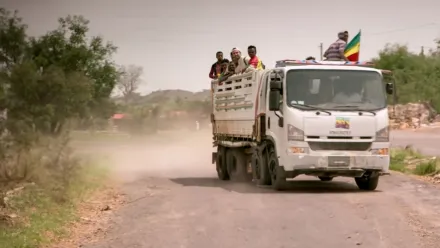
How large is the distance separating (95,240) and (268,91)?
6.70 meters

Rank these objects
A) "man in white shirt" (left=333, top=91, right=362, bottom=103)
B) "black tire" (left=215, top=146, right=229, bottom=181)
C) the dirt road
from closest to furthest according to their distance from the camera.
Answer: the dirt road, "man in white shirt" (left=333, top=91, right=362, bottom=103), "black tire" (left=215, top=146, right=229, bottom=181)

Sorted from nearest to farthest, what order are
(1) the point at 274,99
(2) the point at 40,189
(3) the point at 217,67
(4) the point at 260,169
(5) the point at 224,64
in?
(2) the point at 40,189 < (1) the point at 274,99 < (4) the point at 260,169 < (5) the point at 224,64 < (3) the point at 217,67

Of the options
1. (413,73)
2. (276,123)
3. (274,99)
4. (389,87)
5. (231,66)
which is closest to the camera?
(274,99)

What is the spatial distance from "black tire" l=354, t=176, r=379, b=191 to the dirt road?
214mm

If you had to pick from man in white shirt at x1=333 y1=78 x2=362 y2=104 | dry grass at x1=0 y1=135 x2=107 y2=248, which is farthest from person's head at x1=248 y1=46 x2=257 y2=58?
dry grass at x1=0 y1=135 x2=107 y2=248

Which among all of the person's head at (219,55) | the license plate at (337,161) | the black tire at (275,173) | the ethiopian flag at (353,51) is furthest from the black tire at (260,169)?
the person's head at (219,55)

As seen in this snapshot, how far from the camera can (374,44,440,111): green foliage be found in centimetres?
7225

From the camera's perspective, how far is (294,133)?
51.6ft

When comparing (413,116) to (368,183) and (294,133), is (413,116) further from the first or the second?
(294,133)

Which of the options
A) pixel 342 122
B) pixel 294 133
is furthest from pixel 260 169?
pixel 342 122

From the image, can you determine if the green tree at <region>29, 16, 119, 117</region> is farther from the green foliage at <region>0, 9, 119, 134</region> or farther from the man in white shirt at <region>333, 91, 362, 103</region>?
the man in white shirt at <region>333, 91, 362, 103</region>

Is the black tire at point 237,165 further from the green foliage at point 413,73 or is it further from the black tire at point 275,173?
the green foliage at point 413,73

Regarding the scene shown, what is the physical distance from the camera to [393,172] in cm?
2192

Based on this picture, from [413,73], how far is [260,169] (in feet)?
208
